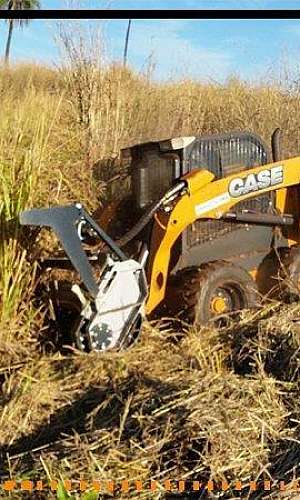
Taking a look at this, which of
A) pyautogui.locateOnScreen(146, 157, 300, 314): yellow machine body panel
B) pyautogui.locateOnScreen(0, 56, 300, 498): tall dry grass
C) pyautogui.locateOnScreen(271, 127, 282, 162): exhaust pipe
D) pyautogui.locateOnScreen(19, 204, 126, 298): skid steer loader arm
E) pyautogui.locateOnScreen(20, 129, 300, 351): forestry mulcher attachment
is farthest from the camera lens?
pyautogui.locateOnScreen(271, 127, 282, 162): exhaust pipe

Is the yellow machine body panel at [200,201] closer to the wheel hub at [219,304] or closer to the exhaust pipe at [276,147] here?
the exhaust pipe at [276,147]

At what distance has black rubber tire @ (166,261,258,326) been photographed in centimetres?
546

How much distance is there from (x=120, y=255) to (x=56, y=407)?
1.08 m

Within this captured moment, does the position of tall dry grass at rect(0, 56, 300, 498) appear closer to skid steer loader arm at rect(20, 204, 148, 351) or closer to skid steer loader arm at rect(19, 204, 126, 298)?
skid steer loader arm at rect(20, 204, 148, 351)

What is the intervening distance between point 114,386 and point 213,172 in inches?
85.8

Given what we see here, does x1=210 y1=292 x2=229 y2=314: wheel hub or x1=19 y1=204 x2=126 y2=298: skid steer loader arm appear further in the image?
A: x1=210 y1=292 x2=229 y2=314: wheel hub

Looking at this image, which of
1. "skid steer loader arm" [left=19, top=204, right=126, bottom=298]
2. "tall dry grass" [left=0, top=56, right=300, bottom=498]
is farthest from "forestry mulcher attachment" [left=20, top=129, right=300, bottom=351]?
"tall dry grass" [left=0, top=56, right=300, bottom=498]

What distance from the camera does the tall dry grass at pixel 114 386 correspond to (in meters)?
3.46

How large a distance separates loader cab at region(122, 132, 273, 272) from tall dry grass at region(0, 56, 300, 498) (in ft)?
2.14

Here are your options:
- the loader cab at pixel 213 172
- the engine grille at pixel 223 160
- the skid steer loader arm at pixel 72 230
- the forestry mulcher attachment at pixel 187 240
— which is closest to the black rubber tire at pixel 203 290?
the forestry mulcher attachment at pixel 187 240

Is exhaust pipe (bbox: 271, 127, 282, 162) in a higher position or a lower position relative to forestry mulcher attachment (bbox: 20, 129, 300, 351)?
higher

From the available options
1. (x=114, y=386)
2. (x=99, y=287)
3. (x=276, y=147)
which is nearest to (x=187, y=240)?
(x=99, y=287)

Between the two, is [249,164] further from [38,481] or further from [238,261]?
[38,481]

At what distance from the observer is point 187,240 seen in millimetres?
5801
